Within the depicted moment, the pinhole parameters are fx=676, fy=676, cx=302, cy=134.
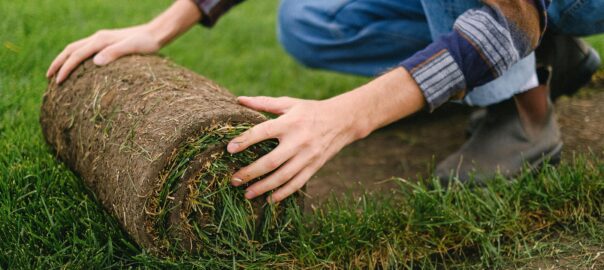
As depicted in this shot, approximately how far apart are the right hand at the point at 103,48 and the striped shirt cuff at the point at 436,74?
3.25 feet

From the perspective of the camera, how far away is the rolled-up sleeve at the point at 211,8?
261 centimetres

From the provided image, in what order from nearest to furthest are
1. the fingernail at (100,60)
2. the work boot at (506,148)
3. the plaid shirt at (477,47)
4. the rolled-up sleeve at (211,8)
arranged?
the plaid shirt at (477,47), the fingernail at (100,60), the work boot at (506,148), the rolled-up sleeve at (211,8)

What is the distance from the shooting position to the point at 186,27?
2.61m

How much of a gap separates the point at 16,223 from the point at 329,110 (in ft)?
3.08

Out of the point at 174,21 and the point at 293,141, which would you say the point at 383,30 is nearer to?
the point at 174,21

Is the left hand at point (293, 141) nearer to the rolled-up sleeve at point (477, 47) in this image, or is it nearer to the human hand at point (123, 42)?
the rolled-up sleeve at point (477, 47)

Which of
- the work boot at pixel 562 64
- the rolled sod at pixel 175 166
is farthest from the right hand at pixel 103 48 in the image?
the work boot at pixel 562 64

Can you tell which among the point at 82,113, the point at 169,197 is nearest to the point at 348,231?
the point at 169,197

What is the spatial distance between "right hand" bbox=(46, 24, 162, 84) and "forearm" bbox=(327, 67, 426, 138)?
0.87 m

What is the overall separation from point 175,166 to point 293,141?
0.30 m

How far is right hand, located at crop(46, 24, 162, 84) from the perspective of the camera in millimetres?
2246

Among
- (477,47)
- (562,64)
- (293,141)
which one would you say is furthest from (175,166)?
(562,64)

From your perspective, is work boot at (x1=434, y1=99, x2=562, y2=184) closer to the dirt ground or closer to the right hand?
the dirt ground

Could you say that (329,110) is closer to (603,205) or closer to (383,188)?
(383,188)
